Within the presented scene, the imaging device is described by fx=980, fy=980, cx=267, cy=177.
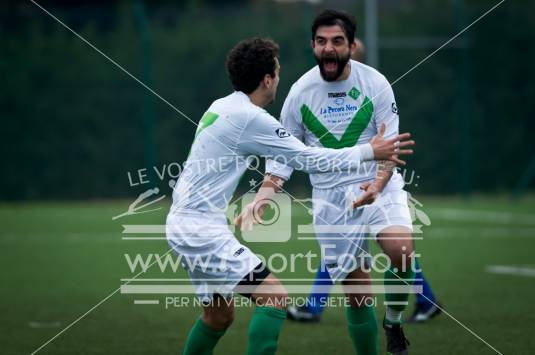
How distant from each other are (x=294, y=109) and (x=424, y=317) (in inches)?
101

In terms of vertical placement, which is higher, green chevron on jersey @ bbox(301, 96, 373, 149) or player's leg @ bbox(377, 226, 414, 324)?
green chevron on jersey @ bbox(301, 96, 373, 149)

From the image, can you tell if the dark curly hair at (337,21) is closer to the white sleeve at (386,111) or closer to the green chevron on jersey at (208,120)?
Result: the white sleeve at (386,111)

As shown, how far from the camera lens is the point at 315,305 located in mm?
8266

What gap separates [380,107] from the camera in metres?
6.54

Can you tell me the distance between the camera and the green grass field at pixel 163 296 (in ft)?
23.9

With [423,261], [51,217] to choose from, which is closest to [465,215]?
[423,261]

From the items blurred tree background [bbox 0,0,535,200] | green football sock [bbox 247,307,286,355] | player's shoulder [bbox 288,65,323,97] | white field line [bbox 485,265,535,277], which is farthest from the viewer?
blurred tree background [bbox 0,0,535,200]

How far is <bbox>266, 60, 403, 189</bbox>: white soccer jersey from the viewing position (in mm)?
6570

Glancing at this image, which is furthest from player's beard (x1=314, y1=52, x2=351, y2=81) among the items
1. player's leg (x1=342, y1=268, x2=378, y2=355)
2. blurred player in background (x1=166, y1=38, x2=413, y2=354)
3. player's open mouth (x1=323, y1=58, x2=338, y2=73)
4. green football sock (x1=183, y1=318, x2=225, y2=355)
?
green football sock (x1=183, y1=318, x2=225, y2=355)

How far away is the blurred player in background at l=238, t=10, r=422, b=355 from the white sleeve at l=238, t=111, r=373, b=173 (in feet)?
2.07

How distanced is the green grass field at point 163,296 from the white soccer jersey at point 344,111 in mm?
1409

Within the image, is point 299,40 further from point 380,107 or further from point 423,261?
point 380,107

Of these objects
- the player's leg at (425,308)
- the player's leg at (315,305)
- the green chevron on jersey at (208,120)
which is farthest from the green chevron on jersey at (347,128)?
the player's leg at (425,308)

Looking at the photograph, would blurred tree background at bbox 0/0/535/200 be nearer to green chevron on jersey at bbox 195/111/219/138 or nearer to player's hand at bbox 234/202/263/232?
player's hand at bbox 234/202/263/232
